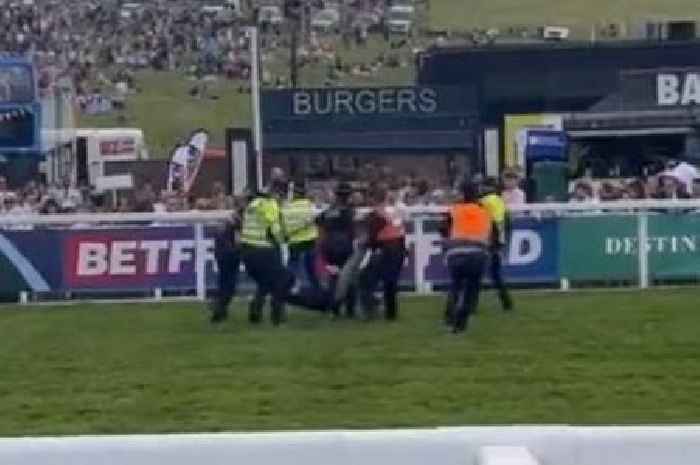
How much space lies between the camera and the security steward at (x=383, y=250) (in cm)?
1830

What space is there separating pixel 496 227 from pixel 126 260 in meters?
5.68

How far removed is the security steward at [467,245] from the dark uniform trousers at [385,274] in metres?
1.21

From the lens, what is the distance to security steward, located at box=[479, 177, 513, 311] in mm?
17906

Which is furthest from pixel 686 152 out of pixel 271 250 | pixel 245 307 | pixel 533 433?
pixel 533 433

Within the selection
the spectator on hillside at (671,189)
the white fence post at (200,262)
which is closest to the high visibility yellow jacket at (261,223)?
the white fence post at (200,262)

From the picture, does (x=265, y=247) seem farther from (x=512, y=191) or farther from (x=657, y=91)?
(x=657, y=91)

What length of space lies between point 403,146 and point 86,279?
9294 millimetres

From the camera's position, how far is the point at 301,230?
757 inches

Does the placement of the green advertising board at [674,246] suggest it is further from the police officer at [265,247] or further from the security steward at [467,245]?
the police officer at [265,247]

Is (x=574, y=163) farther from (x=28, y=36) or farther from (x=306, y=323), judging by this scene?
(x=28, y=36)

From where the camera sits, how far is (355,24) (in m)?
64.2

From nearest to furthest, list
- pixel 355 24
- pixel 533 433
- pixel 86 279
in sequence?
pixel 533 433 < pixel 86 279 < pixel 355 24

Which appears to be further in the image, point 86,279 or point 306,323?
point 86,279

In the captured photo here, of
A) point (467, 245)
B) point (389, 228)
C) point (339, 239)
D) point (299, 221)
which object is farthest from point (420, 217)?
point (467, 245)
